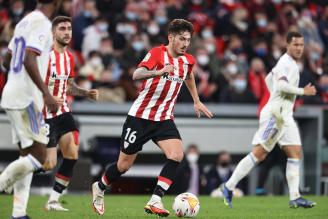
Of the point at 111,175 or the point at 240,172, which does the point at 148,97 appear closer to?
the point at 111,175

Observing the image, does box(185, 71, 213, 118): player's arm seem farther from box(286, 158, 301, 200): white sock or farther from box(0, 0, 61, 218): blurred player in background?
box(0, 0, 61, 218): blurred player in background

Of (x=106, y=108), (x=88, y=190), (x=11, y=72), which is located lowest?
(x=88, y=190)

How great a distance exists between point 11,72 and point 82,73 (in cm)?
1051

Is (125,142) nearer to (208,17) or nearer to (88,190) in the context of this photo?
(88,190)

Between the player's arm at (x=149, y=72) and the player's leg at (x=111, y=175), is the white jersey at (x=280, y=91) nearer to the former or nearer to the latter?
the player's leg at (x=111, y=175)

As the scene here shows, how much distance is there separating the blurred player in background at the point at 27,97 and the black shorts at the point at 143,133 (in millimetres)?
2110

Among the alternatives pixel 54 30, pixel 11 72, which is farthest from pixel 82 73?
pixel 11 72

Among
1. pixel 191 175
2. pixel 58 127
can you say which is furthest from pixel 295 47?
pixel 191 175

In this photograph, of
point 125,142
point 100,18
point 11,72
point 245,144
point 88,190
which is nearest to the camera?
point 11,72

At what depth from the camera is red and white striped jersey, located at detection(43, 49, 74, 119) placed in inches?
483

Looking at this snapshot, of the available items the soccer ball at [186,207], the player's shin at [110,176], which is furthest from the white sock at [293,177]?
the player's shin at [110,176]

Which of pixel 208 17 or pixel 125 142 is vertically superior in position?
pixel 208 17

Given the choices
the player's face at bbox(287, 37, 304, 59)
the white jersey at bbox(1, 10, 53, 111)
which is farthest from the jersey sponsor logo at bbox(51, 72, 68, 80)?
the player's face at bbox(287, 37, 304, 59)

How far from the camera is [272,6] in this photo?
24.9 meters
